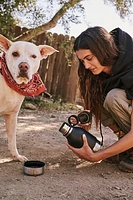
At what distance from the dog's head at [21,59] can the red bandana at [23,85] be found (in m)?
0.03

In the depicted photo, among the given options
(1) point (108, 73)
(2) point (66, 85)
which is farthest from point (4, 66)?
(2) point (66, 85)

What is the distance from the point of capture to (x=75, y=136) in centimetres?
218

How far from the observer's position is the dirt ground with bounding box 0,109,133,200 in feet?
6.00

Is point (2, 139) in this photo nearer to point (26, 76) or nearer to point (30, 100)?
point (26, 76)

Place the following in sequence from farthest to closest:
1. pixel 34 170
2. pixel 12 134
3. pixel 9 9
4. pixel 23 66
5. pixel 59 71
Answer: pixel 59 71
pixel 9 9
pixel 12 134
pixel 23 66
pixel 34 170

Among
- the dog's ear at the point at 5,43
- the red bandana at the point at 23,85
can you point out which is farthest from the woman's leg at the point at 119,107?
the dog's ear at the point at 5,43

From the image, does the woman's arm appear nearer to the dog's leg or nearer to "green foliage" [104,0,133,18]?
the dog's leg

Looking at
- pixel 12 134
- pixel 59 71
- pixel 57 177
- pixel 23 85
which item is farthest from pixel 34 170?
pixel 59 71

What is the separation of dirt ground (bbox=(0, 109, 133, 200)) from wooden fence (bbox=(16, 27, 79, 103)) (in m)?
3.39

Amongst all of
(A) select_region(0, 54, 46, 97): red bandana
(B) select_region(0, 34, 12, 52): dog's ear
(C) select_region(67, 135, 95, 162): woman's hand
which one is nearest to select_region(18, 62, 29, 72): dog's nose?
(A) select_region(0, 54, 46, 97): red bandana

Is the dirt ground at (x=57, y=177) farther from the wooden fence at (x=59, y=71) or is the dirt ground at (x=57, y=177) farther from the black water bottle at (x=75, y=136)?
the wooden fence at (x=59, y=71)

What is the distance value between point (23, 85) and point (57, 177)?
0.76 m

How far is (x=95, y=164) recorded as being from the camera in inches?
96.8

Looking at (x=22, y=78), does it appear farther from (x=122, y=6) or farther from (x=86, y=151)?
(x=122, y=6)
